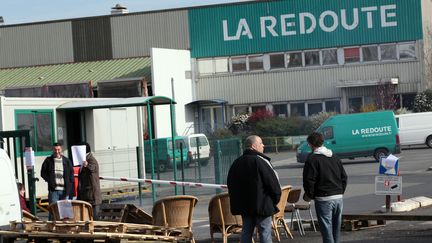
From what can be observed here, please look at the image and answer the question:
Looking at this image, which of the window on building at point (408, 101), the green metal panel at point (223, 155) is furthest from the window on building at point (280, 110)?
the green metal panel at point (223, 155)

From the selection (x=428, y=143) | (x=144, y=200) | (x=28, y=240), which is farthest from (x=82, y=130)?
(x=428, y=143)

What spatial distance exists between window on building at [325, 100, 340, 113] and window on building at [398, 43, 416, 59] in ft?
14.4

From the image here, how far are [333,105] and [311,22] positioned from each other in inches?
191

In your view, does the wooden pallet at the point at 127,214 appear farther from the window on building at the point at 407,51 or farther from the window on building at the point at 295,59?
the window on building at the point at 295,59

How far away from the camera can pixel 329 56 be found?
53.0 meters

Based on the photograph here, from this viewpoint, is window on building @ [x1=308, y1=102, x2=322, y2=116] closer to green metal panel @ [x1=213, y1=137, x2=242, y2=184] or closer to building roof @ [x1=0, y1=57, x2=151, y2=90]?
building roof @ [x1=0, y1=57, x2=151, y2=90]

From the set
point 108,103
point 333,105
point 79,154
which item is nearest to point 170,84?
point 333,105

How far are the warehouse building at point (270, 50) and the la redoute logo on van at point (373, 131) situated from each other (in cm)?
1286

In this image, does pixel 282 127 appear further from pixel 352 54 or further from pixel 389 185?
pixel 389 185

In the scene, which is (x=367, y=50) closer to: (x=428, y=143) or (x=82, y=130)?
(x=428, y=143)

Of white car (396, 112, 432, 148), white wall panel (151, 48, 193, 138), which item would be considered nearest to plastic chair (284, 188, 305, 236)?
white car (396, 112, 432, 148)

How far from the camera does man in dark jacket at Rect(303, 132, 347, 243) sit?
1216 centimetres

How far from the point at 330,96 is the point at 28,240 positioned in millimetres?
42530

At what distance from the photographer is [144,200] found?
2492 centimetres
